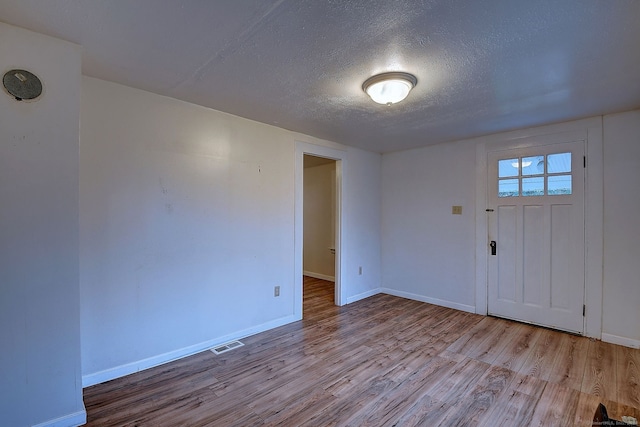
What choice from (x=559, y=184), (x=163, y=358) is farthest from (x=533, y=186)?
(x=163, y=358)

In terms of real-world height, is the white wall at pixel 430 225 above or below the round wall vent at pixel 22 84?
below

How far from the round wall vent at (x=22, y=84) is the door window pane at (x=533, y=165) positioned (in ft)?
14.6

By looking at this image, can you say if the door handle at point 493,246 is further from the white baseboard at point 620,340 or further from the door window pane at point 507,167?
the white baseboard at point 620,340

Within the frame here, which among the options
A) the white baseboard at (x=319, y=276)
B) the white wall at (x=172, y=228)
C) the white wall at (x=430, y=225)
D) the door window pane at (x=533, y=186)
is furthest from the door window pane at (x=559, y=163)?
the white baseboard at (x=319, y=276)

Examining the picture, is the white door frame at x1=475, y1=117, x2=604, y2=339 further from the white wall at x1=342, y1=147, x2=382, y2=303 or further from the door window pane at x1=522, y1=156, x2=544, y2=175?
the white wall at x1=342, y1=147, x2=382, y2=303

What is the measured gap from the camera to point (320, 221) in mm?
6055

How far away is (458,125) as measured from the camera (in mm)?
3359

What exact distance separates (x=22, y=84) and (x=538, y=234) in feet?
15.3

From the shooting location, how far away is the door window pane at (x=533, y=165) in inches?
133

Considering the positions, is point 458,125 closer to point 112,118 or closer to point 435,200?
point 435,200

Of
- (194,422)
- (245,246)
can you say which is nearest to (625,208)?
(245,246)

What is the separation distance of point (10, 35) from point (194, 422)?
98.6 inches

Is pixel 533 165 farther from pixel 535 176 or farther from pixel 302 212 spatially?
pixel 302 212

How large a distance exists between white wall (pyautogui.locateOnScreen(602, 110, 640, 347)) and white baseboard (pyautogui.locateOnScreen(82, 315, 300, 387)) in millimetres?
3493
